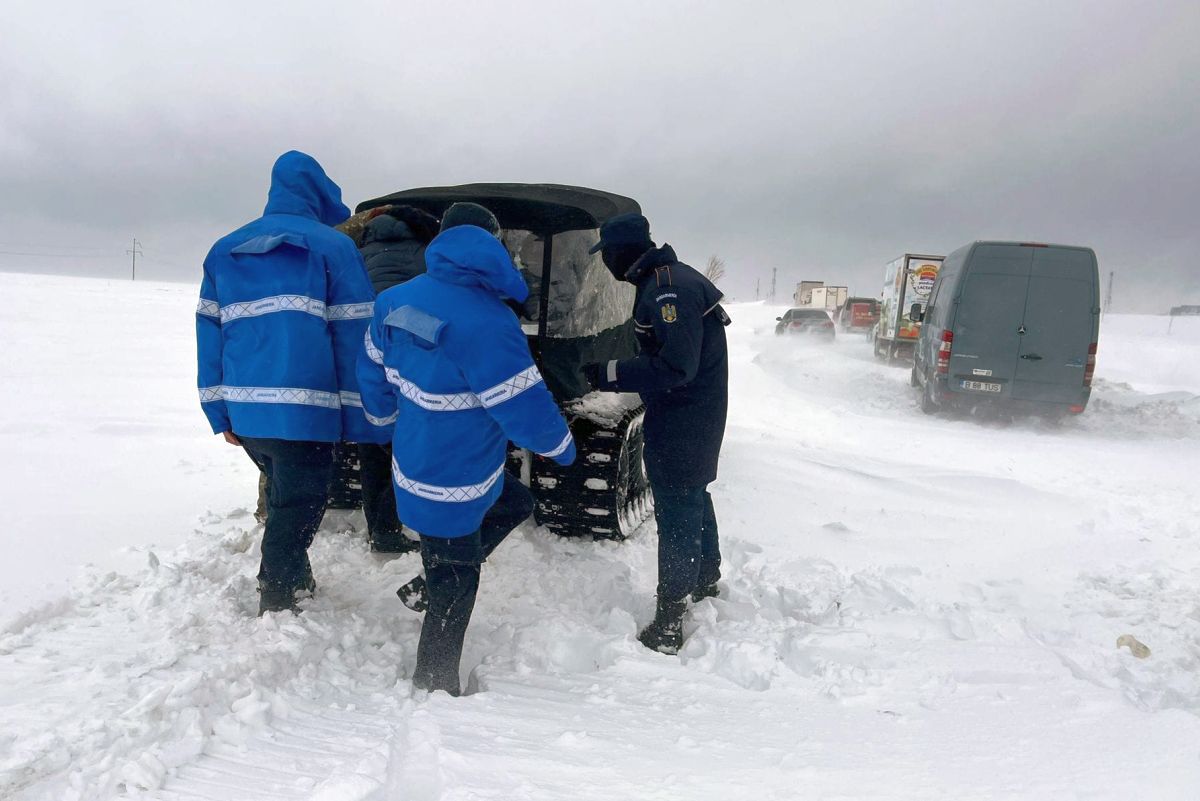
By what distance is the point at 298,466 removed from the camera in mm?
2820

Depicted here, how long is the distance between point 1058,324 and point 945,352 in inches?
55.7

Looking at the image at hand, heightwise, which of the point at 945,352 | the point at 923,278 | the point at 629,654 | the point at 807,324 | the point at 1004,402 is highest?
the point at 923,278

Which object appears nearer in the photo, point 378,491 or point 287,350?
point 287,350

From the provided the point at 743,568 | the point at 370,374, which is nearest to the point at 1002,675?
the point at 743,568

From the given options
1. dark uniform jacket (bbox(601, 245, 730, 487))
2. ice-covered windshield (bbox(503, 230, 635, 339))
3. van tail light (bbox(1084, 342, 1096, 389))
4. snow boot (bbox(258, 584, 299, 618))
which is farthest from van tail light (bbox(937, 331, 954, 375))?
snow boot (bbox(258, 584, 299, 618))

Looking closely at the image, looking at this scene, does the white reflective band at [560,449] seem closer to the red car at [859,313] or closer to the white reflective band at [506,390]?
the white reflective band at [506,390]

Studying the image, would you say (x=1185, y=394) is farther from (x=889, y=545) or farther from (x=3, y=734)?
(x=3, y=734)

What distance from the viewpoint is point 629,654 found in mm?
2885

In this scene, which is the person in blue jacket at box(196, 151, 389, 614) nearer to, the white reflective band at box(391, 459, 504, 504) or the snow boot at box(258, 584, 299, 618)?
the snow boot at box(258, 584, 299, 618)

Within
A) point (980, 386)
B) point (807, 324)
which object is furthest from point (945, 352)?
point (807, 324)

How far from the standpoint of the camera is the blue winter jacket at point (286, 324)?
271 cm

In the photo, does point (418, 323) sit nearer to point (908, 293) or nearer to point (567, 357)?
point (567, 357)

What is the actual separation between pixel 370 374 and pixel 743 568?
2.35 metres

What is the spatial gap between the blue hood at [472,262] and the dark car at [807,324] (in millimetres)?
23417
